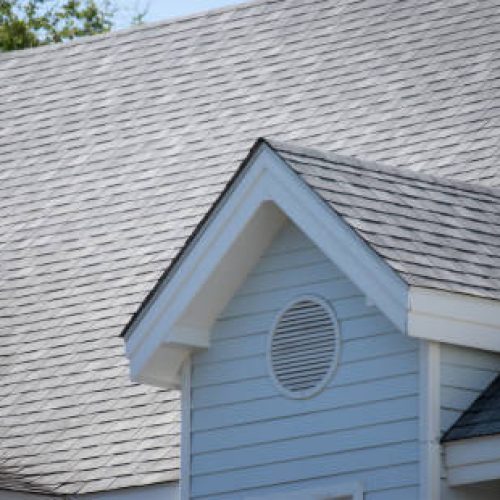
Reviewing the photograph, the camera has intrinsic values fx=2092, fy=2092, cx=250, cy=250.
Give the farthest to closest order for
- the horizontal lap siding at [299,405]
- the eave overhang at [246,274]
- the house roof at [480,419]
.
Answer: the horizontal lap siding at [299,405] < the eave overhang at [246,274] < the house roof at [480,419]

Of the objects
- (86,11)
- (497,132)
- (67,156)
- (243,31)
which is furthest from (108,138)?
(86,11)

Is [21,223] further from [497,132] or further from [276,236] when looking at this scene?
[276,236]

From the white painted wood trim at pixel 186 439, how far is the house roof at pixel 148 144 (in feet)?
3.19

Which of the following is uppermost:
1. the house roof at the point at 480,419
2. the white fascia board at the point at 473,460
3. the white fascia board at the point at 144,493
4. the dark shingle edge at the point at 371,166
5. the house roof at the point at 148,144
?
the house roof at the point at 148,144

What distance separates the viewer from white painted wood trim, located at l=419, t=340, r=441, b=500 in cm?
1170

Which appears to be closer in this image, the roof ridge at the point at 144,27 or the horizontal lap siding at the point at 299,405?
the horizontal lap siding at the point at 299,405

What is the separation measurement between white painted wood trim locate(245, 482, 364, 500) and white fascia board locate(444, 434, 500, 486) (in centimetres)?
61

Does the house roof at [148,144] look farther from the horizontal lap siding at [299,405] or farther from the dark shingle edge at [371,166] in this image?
the dark shingle edge at [371,166]

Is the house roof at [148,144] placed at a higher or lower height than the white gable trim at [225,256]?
higher

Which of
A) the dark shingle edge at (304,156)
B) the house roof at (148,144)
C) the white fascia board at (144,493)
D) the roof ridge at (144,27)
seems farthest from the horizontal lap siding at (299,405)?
the roof ridge at (144,27)

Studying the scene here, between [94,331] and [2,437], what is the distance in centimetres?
127

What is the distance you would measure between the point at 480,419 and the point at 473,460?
0.26 meters

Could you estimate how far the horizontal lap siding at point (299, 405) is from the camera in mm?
12031

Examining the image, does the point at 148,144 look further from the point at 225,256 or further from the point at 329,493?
the point at 329,493
